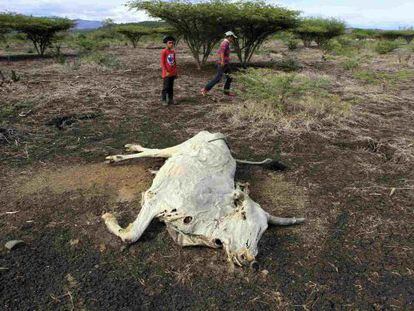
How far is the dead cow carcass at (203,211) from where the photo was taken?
3.17 metres

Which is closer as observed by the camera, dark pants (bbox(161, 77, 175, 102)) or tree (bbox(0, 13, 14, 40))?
dark pants (bbox(161, 77, 175, 102))

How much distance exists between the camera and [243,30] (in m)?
13.4

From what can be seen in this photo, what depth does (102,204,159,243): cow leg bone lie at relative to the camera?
136 inches

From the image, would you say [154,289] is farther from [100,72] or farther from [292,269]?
[100,72]

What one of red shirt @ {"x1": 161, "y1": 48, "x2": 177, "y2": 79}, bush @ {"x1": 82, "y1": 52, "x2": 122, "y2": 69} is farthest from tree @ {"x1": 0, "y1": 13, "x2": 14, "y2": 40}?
red shirt @ {"x1": 161, "y1": 48, "x2": 177, "y2": 79}

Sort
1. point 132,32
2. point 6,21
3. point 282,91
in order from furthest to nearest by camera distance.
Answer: point 132,32 < point 6,21 < point 282,91

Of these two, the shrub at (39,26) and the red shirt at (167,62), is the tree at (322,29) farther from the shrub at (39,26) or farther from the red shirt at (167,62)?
the red shirt at (167,62)

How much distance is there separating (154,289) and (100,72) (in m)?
10.1

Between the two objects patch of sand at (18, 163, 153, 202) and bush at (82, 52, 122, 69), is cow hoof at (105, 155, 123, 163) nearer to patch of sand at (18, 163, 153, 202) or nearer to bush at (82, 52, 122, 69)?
patch of sand at (18, 163, 153, 202)

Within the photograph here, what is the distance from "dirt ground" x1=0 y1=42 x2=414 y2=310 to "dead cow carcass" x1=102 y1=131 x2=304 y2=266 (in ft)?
0.54

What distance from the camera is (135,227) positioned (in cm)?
348

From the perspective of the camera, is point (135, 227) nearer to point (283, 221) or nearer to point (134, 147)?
point (283, 221)

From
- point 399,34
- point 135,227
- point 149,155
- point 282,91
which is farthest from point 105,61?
point 399,34

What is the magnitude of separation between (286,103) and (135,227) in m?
5.10
